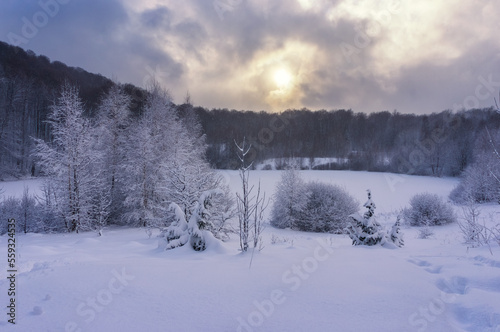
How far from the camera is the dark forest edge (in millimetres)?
31625

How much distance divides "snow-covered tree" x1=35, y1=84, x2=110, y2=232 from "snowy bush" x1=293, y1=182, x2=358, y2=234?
50.9 ft

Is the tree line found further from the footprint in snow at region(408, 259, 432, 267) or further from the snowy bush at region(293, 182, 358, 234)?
the footprint in snow at region(408, 259, 432, 267)

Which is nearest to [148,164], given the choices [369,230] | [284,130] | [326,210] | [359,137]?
[369,230]

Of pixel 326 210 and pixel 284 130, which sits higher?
pixel 284 130

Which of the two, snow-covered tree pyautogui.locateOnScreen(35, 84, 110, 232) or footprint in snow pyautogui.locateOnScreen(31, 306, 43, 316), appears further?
snow-covered tree pyautogui.locateOnScreen(35, 84, 110, 232)

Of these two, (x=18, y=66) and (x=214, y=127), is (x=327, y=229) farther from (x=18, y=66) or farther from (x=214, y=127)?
(x=18, y=66)

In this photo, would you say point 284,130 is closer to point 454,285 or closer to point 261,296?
point 454,285

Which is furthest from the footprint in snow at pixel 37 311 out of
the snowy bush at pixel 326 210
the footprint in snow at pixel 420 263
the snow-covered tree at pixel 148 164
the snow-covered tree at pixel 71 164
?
the snowy bush at pixel 326 210

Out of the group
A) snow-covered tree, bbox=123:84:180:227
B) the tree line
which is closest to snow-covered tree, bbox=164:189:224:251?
snow-covered tree, bbox=123:84:180:227

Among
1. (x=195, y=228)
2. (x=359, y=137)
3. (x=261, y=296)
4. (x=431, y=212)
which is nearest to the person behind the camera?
(x=261, y=296)

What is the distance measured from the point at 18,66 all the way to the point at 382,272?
55357 mm

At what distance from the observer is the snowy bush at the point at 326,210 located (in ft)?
73.5

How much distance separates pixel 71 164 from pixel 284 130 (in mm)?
57511

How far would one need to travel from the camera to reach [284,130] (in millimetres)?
68812
